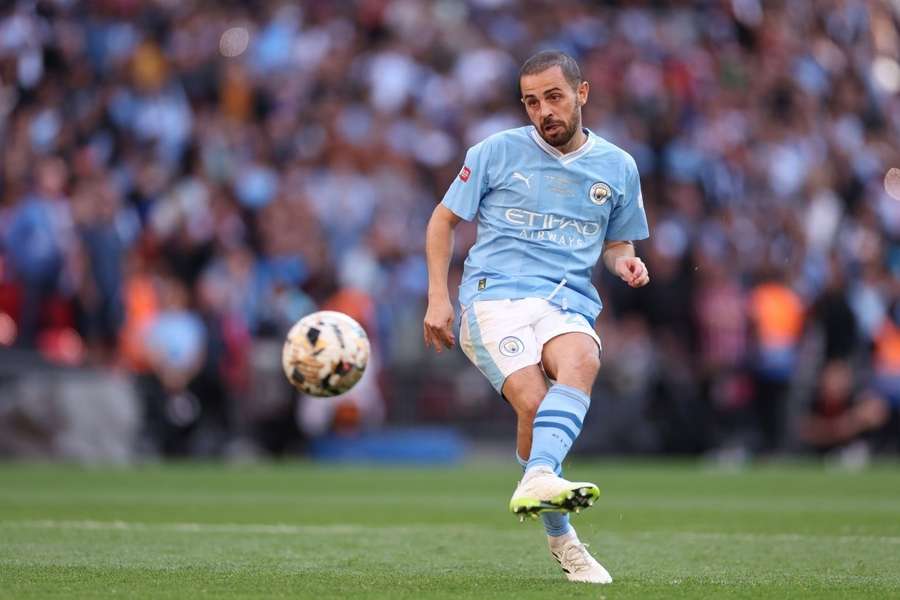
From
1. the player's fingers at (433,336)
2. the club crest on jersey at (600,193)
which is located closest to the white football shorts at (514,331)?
the player's fingers at (433,336)

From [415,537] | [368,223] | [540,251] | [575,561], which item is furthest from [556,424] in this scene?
[368,223]

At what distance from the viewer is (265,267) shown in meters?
19.5

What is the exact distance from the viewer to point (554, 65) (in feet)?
23.0

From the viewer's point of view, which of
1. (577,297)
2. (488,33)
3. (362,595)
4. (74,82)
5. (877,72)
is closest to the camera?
(362,595)

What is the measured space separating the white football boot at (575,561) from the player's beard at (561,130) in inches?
69.3

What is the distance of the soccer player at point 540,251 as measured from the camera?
275 inches

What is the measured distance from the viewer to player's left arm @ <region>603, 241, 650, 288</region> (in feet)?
23.2

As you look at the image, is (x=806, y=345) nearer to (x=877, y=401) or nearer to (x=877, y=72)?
(x=877, y=401)

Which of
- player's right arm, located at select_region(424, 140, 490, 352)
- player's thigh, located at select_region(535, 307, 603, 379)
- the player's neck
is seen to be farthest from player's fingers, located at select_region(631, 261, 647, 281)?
player's right arm, located at select_region(424, 140, 490, 352)

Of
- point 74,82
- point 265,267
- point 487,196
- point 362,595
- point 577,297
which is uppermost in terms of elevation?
point 74,82

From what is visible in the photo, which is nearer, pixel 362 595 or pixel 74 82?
pixel 362 595

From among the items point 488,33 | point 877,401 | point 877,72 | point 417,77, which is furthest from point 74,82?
point 877,72

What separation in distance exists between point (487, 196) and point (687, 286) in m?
13.1

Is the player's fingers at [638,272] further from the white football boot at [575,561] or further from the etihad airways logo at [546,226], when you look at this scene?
the white football boot at [575,561]
